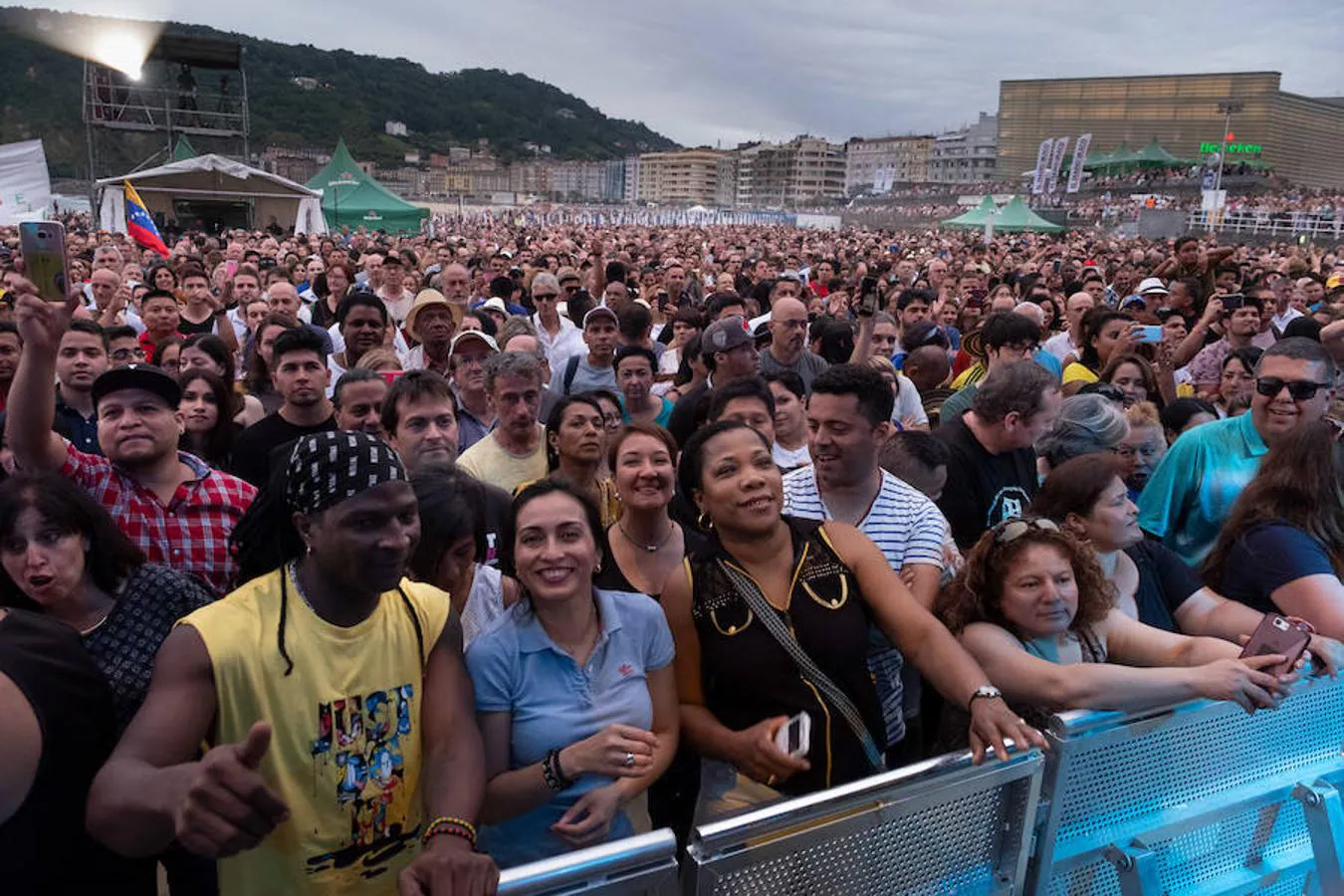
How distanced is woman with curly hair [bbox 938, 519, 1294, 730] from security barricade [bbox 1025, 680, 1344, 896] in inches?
3.5

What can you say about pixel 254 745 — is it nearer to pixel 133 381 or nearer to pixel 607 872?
pixel 607 872

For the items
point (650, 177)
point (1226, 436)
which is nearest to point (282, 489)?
point (1226, 436)

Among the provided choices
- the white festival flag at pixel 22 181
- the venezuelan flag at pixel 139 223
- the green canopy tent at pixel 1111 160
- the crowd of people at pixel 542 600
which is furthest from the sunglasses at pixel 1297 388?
the green canopy tent at pixel 1111 160

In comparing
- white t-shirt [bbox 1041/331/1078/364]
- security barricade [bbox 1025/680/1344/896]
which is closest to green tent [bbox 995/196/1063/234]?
white t-shirt [bbox 1041/331/1078/364]

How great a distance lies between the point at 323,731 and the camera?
5.45 ft

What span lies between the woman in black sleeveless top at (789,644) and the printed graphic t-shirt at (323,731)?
28.2 inches

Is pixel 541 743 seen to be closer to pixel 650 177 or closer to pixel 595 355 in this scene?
pixel 595 355

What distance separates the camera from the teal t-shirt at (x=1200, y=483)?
3.40 metres

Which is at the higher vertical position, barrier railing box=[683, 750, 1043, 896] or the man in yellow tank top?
the man in yellow tank top

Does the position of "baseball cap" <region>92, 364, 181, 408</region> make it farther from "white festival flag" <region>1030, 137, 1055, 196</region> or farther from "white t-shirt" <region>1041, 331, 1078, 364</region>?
"white festival flag" <region>1030, 137, 1055, 196</region>

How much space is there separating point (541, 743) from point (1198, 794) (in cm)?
180

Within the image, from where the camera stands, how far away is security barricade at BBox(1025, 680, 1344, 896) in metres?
2.14

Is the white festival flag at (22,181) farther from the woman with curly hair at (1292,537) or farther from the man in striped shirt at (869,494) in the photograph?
the woman with curly hair at (1292,537)

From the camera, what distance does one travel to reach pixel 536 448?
366cm
